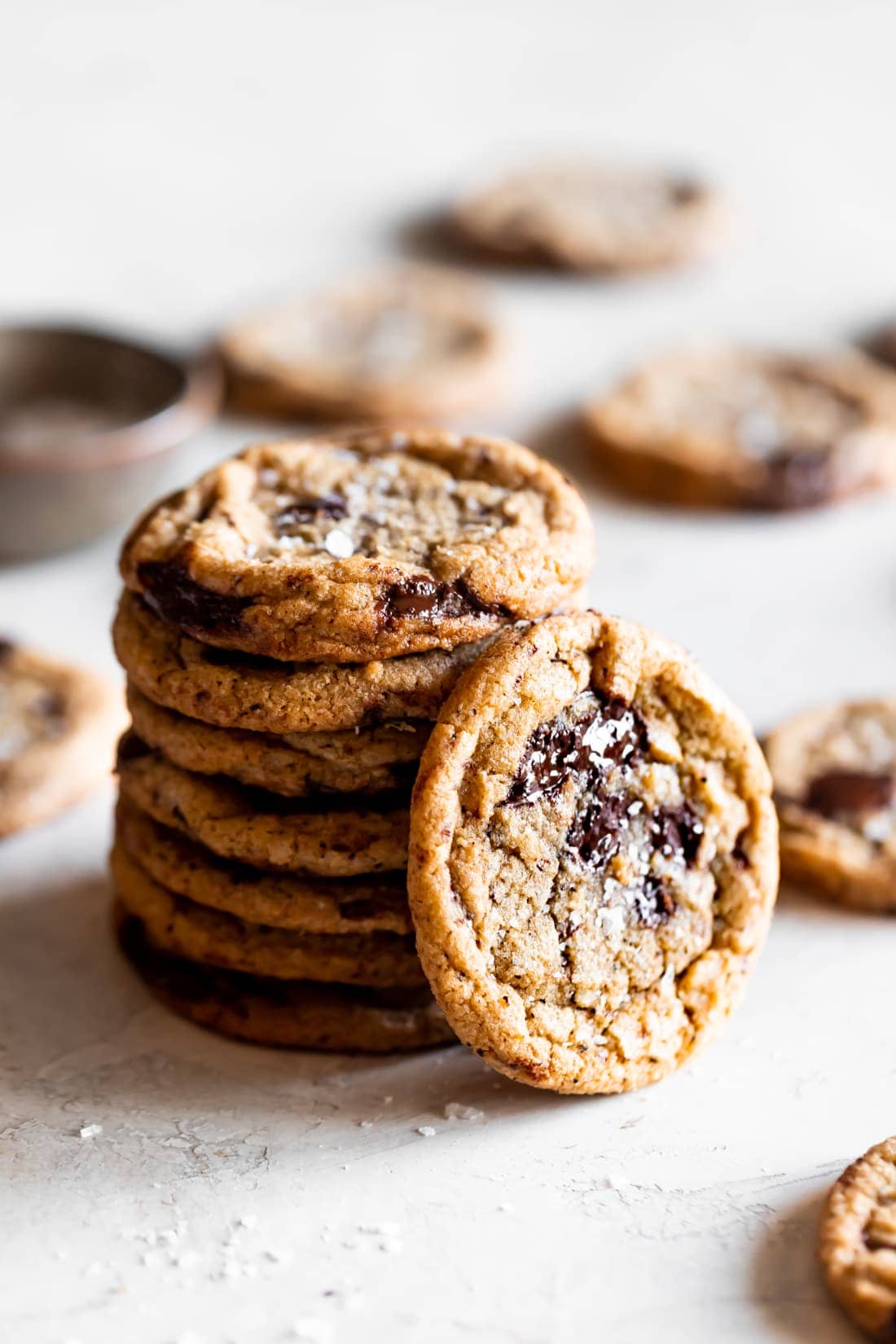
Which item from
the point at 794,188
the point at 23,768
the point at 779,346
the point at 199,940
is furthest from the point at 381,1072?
the point at 794,188

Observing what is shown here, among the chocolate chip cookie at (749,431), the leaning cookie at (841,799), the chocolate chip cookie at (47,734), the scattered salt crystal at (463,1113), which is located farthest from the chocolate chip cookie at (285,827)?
the chocolate chip cookie at (749,431)

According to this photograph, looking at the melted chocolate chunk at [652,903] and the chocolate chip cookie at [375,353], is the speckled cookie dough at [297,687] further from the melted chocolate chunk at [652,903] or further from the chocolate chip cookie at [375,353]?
the chocolate chip cookie at [375,353]

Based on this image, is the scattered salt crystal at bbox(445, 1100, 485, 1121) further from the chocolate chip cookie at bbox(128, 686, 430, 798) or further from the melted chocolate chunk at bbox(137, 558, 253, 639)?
the melted chocolate chunk at bbox(137, 558, 253, 639)

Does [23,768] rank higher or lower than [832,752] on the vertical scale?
lower

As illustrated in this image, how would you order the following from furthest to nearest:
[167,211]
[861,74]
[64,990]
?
[861,74]
[167,211]
[64,990]

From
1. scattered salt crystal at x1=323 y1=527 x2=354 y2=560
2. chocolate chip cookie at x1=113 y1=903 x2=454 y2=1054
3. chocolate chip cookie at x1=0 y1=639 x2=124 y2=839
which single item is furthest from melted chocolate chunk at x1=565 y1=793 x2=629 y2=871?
chocolate chip cookie at x1=0 y1=639 x2=124 y2=839

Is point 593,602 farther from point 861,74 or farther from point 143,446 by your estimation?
point 861,74

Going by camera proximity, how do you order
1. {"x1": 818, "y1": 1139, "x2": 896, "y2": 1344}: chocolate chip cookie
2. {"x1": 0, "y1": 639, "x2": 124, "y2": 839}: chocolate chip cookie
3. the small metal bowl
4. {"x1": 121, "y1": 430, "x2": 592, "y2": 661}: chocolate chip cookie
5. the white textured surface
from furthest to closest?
the small metal bowl
{"x1": 0, "y1": 639, "x2": 124, "y2": 839}: chocolate chip cookie
{"x1": 121, "y1": 430, "x2": 592, "y2": 661}: chocolate chip cookie
the white textured surface
{"x1": 818, "y1": 1139, "x2": 896, "y2": 1344}: chocolate chip cookie

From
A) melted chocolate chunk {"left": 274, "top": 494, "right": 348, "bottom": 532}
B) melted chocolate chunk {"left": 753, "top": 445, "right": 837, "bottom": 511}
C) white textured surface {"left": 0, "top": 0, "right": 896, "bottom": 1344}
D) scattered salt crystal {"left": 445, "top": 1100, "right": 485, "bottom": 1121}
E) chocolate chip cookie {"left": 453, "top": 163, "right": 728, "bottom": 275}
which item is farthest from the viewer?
chocolate chip cookie {"left": 453, "top": 163, "right": 728, "bottom": 275}
